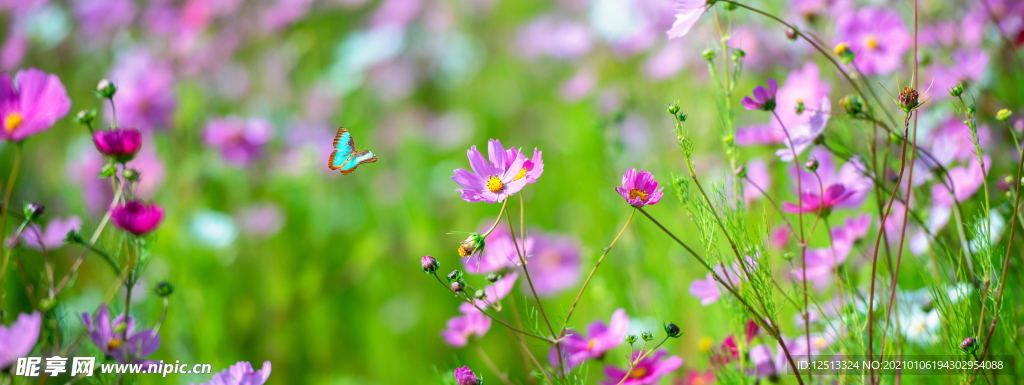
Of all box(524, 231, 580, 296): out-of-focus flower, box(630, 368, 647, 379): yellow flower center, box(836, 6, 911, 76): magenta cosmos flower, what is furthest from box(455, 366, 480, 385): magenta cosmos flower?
box(524, 231, 580, 296): out-of-focus flower

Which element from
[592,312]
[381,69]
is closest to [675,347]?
[592,312]

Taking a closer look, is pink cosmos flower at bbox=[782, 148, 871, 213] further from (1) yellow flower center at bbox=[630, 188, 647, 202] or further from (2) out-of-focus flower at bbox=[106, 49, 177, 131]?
(2) out-of-focus flower at bbox=[106, 49, 177, 131]

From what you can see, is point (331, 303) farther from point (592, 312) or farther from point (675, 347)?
point (675, 347)

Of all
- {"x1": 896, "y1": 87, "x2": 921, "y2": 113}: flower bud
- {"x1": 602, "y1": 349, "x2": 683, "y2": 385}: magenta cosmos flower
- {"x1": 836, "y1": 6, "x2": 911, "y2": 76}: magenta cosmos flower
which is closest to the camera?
{"x1": 896, "y1": 87, "x2": 921, "y2": 113}: flower bud

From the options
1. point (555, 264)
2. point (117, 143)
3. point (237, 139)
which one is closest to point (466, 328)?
point (117, 143)

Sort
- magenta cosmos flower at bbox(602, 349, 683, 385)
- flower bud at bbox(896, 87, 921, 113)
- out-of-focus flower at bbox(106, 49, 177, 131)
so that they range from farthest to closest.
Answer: out-of-focus flower at bbox(106, 49, 177, 131) → magenta cosmos flower at bbox(602, 349, 683, 385) → flower bud at bbox(896, 87, 921, 113)

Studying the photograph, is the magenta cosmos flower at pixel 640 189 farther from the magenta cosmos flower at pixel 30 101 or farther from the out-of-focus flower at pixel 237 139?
the out-of-focus flower at pixel 237 139
